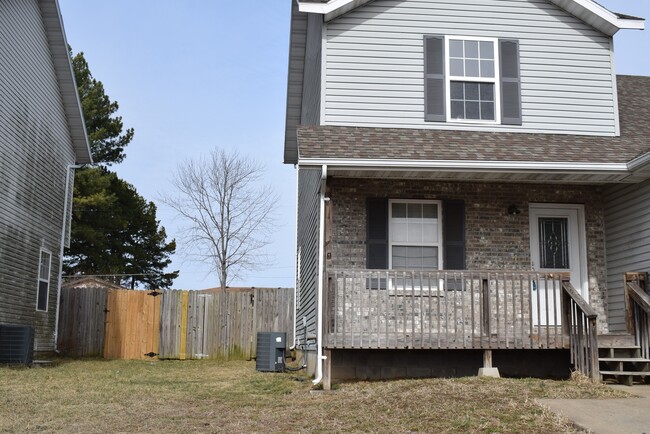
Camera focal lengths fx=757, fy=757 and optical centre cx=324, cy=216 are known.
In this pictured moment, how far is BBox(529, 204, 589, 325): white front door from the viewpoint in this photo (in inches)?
492

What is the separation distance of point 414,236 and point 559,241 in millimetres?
2551

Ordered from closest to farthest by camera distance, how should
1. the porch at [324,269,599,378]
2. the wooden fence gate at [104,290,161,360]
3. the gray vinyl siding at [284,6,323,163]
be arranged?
the porch at [324,269,599,378]
the gray vinyl siding at [284,6,323,163]
the wooden fence gate at [104,290,161,360]

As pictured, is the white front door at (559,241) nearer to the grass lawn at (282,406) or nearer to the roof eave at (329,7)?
the grass lawn at (282,406)

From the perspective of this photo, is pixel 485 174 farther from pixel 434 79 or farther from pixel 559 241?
pixel 434 79

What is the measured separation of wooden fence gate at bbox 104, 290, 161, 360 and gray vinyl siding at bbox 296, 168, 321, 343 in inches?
153

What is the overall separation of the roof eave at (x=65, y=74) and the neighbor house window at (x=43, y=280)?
3376 millimetres

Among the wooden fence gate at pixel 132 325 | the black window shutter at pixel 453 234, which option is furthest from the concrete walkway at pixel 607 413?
the wooden fence gate at pixel 132 325

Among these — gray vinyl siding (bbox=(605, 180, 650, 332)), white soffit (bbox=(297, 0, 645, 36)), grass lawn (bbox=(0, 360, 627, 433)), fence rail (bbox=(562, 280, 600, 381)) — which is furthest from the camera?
white soffit (bbox=(297, 0, 645, 36))

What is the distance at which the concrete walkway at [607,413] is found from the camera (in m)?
7.30

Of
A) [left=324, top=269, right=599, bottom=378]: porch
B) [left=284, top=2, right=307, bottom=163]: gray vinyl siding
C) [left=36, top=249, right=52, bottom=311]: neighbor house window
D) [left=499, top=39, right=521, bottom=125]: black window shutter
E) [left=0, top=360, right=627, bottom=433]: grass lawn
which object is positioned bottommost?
[left=0, top=360, right=627, bottom=433]: grass lawn

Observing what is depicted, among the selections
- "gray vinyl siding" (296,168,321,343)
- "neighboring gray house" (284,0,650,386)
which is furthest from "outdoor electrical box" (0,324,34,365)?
"neighboring gray house" (284,0,650,386)

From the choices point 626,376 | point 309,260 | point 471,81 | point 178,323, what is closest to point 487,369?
point 626,376

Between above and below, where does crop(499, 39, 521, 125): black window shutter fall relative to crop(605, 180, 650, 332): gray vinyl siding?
above

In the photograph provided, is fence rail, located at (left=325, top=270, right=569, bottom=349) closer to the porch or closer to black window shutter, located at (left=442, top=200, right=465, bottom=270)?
the porch
